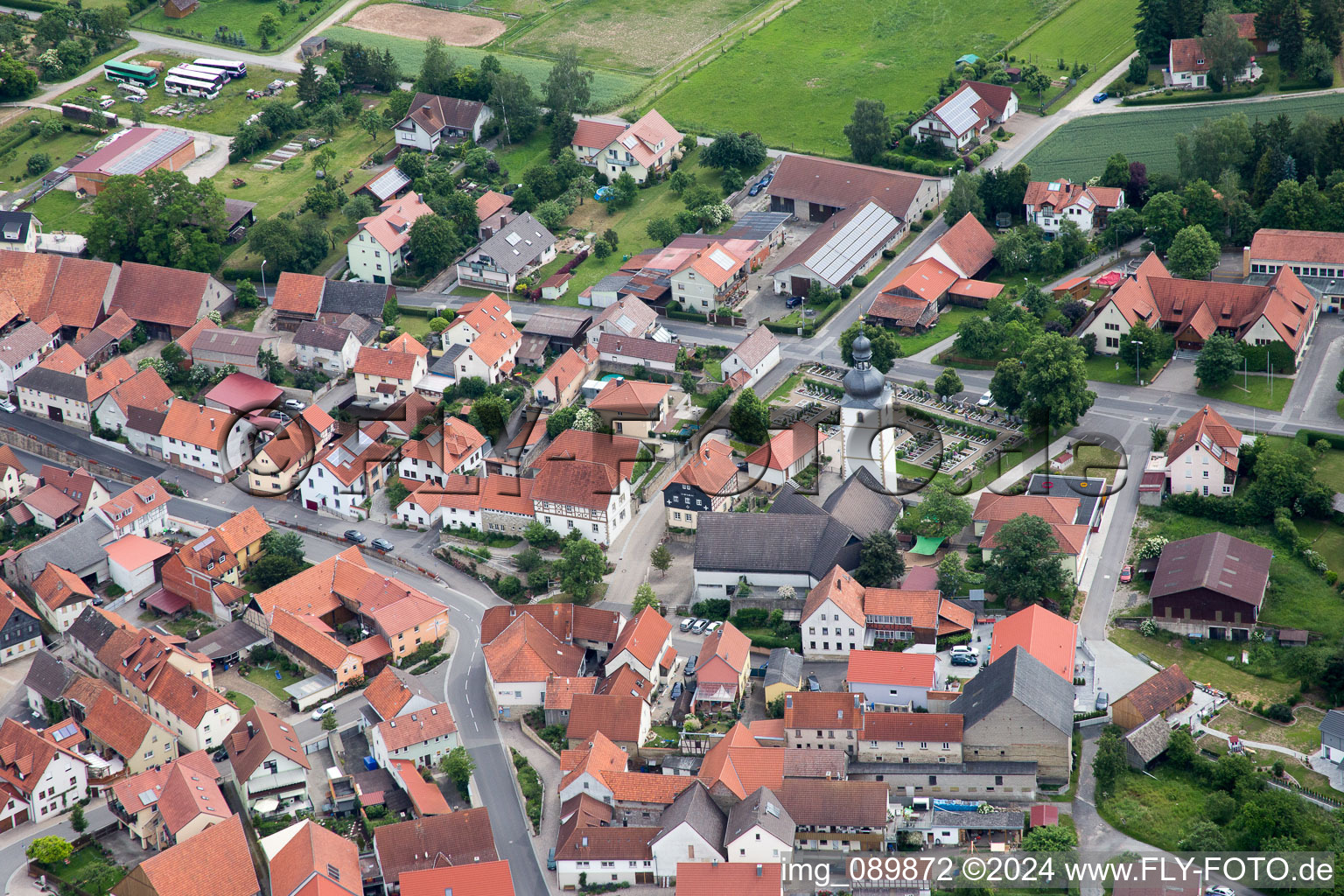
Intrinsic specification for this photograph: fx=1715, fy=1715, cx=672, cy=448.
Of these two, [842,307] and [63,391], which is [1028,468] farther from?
[63,391]

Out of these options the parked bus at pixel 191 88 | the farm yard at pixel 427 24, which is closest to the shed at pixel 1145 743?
the farm yard at pixel 427 24

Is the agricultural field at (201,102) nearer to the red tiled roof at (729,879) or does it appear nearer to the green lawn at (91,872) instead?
the green lawn at (91,872)

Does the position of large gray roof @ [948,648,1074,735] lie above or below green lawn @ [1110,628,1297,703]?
above

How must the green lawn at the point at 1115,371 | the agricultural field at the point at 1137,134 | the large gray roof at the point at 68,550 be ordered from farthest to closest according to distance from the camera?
the agricultural field at the point at 1137,134 → the green lawn at the point at 1115,371 → the large gray roof at the point at 68,550

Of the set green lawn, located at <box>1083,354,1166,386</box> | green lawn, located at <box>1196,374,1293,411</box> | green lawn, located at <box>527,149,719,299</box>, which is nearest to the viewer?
green lawn, located at <box>1196,374,1293,411</box>

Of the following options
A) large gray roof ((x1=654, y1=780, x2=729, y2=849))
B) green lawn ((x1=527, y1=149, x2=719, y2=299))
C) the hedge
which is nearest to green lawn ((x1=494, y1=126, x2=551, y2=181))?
green lawn ((x1=527, y1=149, x2=719, y2=299))

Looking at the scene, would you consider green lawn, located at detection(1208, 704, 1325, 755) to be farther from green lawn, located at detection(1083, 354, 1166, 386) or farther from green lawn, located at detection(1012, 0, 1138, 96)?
green lawn, located at detection(1012, 0, 1138, 96)
